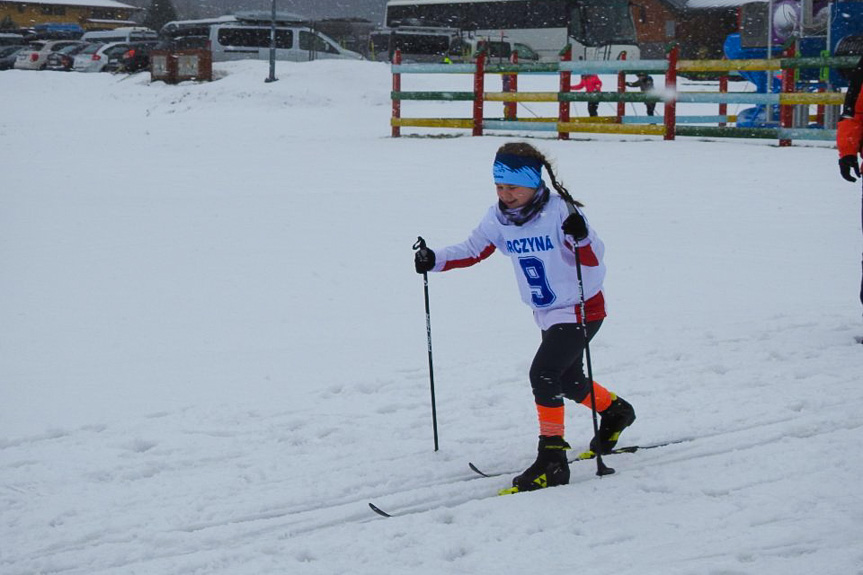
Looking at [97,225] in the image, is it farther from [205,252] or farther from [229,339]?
[229,339]

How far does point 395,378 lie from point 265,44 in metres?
34.0

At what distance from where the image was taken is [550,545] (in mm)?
3811

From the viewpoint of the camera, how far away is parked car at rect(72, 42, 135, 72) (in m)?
38.3

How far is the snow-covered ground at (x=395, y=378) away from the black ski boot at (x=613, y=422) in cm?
12

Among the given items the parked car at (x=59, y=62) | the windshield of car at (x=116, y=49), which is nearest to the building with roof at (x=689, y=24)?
the windshield of car at (x=116, y=49)

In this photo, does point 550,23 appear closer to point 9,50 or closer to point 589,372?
point 9,50

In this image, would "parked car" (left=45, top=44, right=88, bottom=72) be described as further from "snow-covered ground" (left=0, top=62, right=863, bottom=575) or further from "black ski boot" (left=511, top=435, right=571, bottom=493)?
"black ski boot" (left=511, top=435, right=571, bottom=493)

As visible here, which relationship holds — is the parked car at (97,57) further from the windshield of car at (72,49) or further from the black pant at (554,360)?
the black pant at (554,360)

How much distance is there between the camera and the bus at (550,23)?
37281mm

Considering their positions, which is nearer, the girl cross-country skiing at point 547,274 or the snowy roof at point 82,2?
the girl cross-country skiing at point 547,274

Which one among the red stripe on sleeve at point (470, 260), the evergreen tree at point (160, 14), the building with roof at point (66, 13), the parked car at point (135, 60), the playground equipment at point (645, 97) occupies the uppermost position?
the building with roof at point (66, 13)

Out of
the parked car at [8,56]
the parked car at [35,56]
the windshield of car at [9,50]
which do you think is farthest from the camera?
the windshield of car at [9,50]

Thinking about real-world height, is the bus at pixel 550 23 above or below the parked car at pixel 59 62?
above

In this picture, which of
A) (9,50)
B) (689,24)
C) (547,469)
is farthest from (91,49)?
(547,469)
